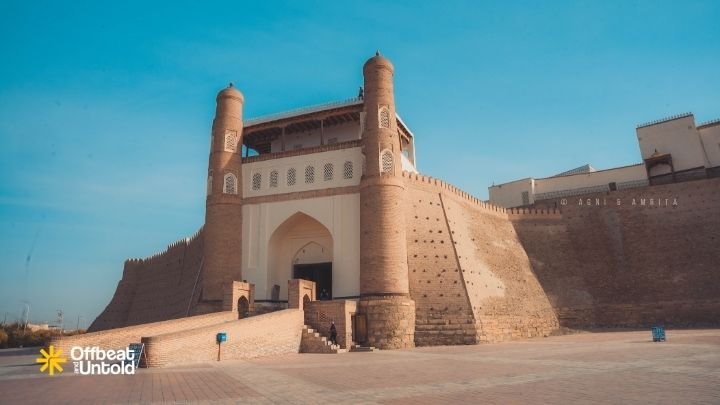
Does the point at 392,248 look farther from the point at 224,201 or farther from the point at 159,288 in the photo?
the point at 159,288

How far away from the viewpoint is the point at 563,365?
962 centimetres

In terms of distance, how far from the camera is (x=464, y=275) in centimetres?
1930

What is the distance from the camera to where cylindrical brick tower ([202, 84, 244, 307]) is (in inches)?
788

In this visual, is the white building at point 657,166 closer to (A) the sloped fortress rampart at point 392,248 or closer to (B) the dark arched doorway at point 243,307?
(A) the sloped fortress rampart at point 392,248

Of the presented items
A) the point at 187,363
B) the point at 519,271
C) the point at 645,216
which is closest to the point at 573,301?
the point at 519,271

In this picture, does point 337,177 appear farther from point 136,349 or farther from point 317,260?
point 136,349

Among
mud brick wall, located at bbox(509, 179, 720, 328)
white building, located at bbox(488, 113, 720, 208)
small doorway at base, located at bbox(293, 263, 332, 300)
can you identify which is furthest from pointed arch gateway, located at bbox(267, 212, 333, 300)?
white building, located at bbox(488, 113, 720, 208)

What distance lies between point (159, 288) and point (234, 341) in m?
18.6

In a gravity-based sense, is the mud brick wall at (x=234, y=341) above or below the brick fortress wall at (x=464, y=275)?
below

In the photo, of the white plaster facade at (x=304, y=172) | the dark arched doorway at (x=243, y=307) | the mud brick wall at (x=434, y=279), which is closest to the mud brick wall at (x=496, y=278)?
the mud brick wall at (x=434, y=279)

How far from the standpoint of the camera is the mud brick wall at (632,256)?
75.7 feet

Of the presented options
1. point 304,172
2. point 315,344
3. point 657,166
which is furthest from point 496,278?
point 657,166

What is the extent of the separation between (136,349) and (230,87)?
14.4m

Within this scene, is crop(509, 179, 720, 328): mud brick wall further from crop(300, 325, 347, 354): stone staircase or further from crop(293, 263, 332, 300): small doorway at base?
crop(300, 325, 347, 354): stone staircase
